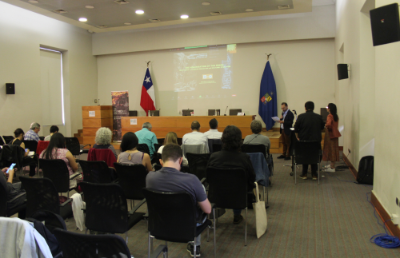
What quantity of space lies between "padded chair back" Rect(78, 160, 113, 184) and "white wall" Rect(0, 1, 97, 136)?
22.2 feet

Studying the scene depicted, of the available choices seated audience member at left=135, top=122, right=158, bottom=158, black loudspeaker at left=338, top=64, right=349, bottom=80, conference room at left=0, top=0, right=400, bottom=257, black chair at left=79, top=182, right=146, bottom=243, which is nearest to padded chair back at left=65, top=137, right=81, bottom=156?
conference room at left=0, top=0, right=400, bottom=257

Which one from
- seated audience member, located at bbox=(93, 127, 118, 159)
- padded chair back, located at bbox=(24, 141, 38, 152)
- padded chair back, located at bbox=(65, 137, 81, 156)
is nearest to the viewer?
seated audience member, located at bbox=(93, 127, 118, 159)

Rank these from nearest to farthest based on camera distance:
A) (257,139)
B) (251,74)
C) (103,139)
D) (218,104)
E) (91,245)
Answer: (91,245)
(103,139)
(257,139)
(251,74)
(218,104)

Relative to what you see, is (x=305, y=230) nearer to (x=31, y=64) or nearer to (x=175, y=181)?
(x=175, y=181)

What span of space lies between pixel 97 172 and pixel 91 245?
229cm

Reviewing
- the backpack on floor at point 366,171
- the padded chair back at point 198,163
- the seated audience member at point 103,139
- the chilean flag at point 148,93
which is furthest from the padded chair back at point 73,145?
the backpack on floor at point 366,171

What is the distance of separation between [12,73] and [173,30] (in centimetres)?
559

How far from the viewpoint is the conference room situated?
10.5ft

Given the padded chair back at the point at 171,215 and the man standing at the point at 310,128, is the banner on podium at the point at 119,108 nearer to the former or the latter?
the man standing at the point at 310,128

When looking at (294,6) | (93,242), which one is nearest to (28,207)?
(93,242)

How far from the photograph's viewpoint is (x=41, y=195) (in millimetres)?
2932

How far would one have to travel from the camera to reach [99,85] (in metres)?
12.9

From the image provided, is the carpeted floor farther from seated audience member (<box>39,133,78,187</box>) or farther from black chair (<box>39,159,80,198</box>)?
Result: seated audience member (<box>39,133,78,187</box>)

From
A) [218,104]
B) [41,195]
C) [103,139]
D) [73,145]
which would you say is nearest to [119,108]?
[218,104]
